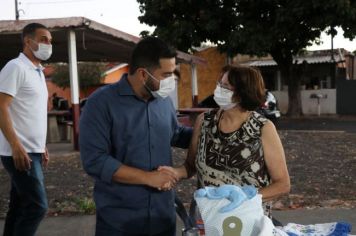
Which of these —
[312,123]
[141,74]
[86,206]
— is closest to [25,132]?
[141,74]

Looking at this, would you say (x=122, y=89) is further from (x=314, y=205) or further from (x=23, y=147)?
(x=314, y=205)

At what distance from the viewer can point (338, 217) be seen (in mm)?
5527

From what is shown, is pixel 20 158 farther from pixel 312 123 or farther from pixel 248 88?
pixel 312 123

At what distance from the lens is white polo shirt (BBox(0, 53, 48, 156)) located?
353cm

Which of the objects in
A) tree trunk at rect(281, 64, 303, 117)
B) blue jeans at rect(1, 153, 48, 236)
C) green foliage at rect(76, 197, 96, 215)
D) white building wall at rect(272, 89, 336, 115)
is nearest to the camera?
blue jeans at rect(1, 153, 48, 236)

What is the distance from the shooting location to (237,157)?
8.12ft

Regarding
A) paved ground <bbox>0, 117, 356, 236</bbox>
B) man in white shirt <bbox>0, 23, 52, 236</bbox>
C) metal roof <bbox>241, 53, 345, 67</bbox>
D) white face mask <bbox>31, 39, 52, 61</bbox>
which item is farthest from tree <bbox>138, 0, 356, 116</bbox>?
man in white shirt <bbox>0, 23, 52, 236</bbox>

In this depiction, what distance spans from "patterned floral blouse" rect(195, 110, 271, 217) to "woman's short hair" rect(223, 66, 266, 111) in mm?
78

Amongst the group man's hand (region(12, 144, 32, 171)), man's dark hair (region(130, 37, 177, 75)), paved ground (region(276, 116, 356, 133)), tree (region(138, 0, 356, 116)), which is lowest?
paved ground (region(276, 116, 356, 133))

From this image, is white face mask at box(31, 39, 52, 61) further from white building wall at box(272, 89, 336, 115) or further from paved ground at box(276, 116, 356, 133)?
white building wall at box(272, 89, 336, 115)

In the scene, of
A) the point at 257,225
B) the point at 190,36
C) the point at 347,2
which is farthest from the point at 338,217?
the point at 190,36

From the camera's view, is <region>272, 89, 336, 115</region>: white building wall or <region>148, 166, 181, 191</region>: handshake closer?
<region>148, 166, 181, 191</region>: handshake

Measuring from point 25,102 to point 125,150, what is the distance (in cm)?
143

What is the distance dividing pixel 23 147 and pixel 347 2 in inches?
647
